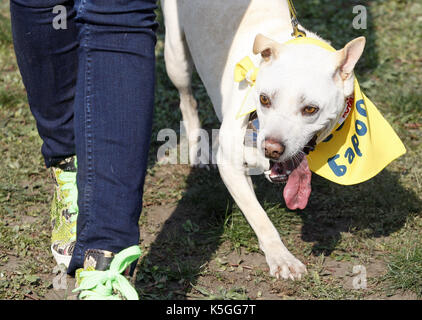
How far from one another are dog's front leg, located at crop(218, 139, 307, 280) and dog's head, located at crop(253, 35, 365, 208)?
0.86ft

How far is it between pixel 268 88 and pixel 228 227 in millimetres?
912

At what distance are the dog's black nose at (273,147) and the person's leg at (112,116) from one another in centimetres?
74

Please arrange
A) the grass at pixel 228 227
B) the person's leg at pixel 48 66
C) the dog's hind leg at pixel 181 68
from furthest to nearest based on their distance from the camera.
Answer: the dog's hind leg at pixel 181 68
the grass at pixel 228 227
the person's leg at pixel 48 66

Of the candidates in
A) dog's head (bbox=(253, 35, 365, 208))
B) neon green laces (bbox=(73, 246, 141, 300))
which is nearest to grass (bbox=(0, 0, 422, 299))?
dog's head (bbox=(253, 35, 365, 208))

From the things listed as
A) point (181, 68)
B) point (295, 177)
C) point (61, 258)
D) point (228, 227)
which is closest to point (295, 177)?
point (295, 177)

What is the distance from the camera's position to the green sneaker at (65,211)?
8.76 ft

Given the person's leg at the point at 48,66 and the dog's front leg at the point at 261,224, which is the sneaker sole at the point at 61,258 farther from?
the dog's front leg at the point at 261,224

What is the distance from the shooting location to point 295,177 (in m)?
2.77

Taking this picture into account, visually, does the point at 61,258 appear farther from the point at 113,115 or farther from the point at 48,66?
the point at 113,115

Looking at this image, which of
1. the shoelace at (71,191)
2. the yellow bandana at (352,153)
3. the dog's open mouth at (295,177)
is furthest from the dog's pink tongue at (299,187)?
the shoelace at (71,191)

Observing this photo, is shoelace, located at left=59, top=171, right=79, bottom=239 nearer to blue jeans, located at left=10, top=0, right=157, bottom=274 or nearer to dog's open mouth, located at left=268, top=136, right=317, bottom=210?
blue jeans, located at left=10, top=0, right=157, bottom=274

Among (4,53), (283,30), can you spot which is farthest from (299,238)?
(4,53)

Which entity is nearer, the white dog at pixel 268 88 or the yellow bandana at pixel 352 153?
the white dog at pixel 268 88

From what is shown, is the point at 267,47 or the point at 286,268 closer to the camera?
the point at 267,47
